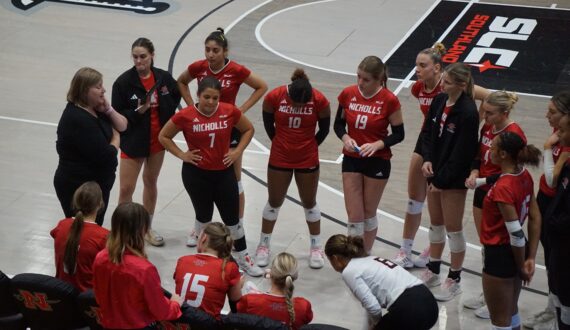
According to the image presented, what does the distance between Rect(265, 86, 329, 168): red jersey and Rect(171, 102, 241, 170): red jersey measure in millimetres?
447

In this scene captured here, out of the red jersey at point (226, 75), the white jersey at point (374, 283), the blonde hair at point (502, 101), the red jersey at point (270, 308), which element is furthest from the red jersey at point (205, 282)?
the red jersey at point (226, 75)

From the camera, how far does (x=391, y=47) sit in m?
14.5

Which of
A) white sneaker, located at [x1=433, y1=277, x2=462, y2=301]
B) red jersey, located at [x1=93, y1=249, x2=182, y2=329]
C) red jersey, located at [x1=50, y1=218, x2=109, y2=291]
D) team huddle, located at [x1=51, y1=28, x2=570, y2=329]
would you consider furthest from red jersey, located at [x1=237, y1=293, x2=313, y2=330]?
white sneaker, located at [x1=433, y1=277, x2=462, y2=301]

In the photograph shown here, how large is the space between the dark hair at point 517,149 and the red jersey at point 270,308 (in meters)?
1.80

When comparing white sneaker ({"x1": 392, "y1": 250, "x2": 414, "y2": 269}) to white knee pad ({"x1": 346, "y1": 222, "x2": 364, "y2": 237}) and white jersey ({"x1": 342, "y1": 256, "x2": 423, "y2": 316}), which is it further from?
white jersey ({"x1": 342, "y1": 256, "x2": 423, "y2": 316})

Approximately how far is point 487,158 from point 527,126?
4498 mm

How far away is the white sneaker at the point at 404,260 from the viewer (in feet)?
28.2

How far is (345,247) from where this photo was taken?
6176 mm

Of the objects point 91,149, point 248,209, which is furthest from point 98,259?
point 248,209

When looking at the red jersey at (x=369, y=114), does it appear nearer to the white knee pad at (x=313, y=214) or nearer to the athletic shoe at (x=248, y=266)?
the white knee pad at (x=313, y=214)

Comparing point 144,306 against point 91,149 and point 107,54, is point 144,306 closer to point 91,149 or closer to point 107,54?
point 91,149

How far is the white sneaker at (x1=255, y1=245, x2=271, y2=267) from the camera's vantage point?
28.3 feet

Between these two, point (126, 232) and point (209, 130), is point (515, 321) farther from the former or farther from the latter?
point (126, 232)

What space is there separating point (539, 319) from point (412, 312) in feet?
6.88
